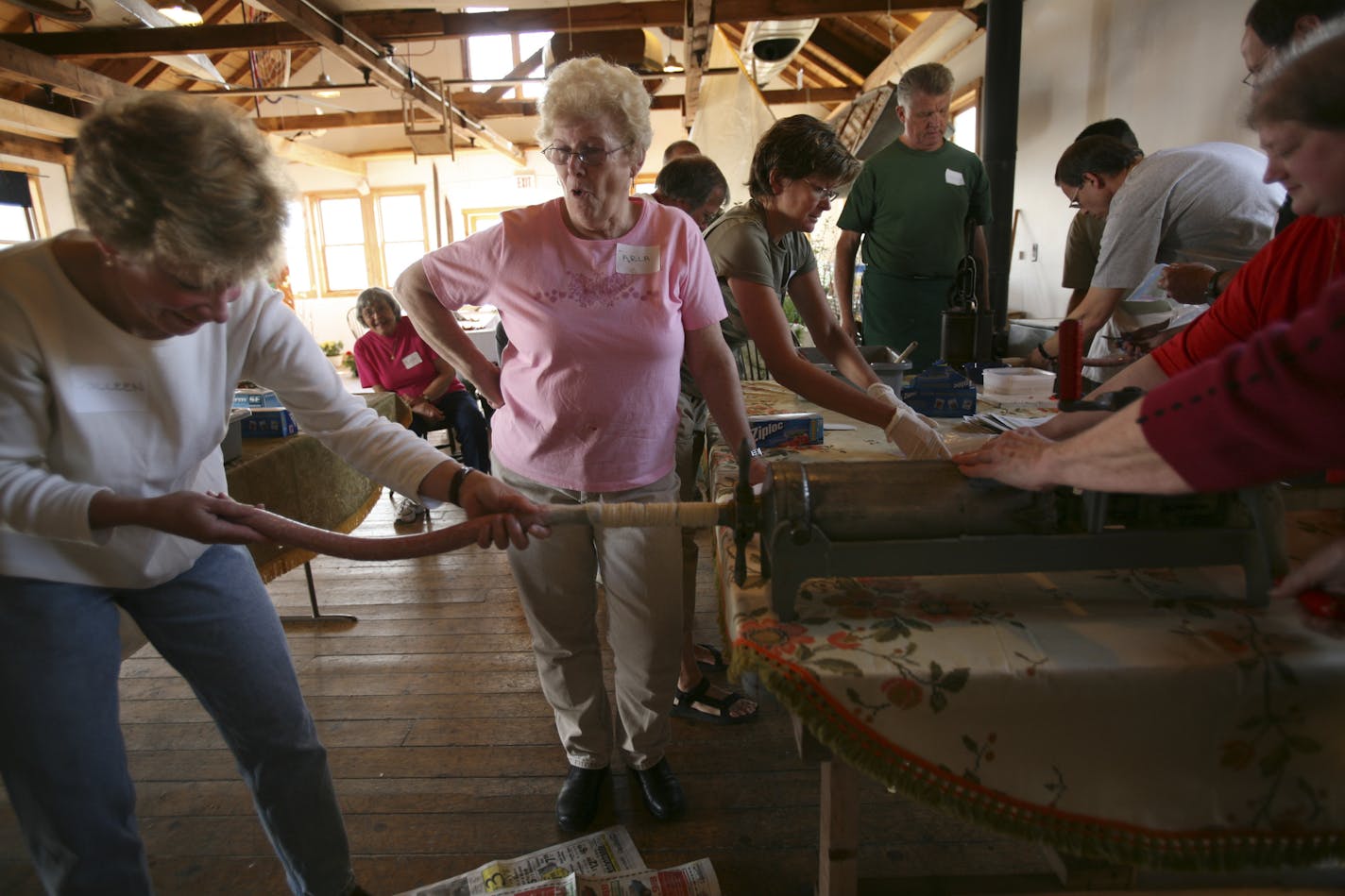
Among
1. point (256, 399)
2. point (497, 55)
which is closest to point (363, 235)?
point (497, 55)

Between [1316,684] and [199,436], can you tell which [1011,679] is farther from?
[199,436]

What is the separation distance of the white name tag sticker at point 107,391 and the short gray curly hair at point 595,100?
2.66ft

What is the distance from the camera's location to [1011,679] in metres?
0.84

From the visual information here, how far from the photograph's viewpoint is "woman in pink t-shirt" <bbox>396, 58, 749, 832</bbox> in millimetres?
1481

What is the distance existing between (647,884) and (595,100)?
57.5 inches

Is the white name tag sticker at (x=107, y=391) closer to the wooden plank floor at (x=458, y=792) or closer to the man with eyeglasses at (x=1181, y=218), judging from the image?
the wooden plank floor at (x=458, y=792)

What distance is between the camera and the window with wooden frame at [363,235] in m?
12.3

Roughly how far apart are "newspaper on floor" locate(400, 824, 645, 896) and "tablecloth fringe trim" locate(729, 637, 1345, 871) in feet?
2.75

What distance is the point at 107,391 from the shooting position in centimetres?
108

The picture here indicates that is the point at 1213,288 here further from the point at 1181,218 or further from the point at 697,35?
the point at 697,35

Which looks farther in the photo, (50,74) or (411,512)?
(50,74)

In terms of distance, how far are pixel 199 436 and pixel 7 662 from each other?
0.37 metres

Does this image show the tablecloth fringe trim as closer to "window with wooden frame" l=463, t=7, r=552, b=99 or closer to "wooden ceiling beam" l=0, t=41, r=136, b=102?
"wooden ceiling beam" l=0, t=41, r=136, b=102

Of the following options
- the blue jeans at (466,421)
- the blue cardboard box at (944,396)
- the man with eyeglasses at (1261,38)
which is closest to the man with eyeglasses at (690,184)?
the blue cardboard box at (944,396)
